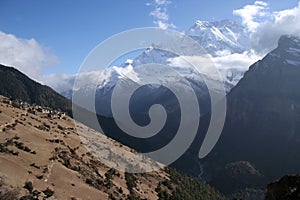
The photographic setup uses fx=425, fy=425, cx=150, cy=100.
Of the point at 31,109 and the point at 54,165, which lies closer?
the point at 54,165

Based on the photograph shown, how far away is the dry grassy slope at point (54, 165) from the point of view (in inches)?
2323

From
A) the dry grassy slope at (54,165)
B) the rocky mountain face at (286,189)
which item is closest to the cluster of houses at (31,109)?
the dry grassy slope at (54,165)

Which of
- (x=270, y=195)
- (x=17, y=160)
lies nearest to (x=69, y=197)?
(x=17, y=160)

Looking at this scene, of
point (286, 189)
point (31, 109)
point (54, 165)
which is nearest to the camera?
point (286, 189)

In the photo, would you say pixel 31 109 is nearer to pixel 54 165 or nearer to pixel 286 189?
pixel 54 165

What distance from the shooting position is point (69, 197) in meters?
58.1

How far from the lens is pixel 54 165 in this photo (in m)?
68.4

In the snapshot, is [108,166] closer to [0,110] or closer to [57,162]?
[57,162]

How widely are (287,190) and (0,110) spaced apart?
232ft

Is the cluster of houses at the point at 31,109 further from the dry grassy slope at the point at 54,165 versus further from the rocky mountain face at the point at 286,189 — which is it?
the rocky mountain face at the point at 286,189

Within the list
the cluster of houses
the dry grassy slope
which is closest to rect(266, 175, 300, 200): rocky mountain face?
the dry grassy slope

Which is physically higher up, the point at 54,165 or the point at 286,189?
the point at 286,189

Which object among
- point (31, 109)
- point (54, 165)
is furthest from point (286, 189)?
point (31, 109)

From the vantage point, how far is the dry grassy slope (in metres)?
59.0
